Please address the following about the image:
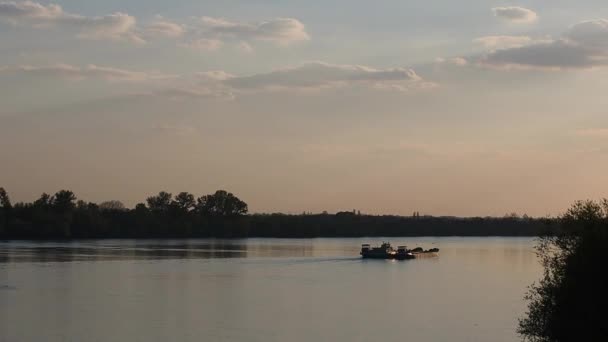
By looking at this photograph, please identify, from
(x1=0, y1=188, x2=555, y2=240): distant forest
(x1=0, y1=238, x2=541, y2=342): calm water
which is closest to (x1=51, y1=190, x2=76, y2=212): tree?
(x1=0, y1=188, x2=555, y2=240): distant forest

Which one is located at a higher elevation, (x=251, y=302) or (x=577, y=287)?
(x=577, y=287)

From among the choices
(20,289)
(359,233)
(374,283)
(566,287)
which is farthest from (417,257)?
(359,233)

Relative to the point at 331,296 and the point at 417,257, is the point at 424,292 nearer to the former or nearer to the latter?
the point at 331,296

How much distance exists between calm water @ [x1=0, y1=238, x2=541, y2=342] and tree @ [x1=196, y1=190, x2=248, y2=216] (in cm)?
9386

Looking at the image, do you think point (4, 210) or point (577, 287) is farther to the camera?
point (4, 210)

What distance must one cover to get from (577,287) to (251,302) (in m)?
23.2

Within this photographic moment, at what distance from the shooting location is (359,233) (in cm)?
19900

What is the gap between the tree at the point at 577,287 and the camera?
2672 centimetres

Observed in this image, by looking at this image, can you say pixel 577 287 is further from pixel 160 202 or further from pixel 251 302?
pixel 160 202

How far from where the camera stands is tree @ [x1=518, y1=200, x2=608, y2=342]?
2672 centimetres

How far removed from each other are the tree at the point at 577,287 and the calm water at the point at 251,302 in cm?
636

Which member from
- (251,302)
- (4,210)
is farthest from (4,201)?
(251,302)

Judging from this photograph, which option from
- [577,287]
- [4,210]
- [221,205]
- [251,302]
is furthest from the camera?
[221,205]

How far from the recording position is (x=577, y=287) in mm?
27328
